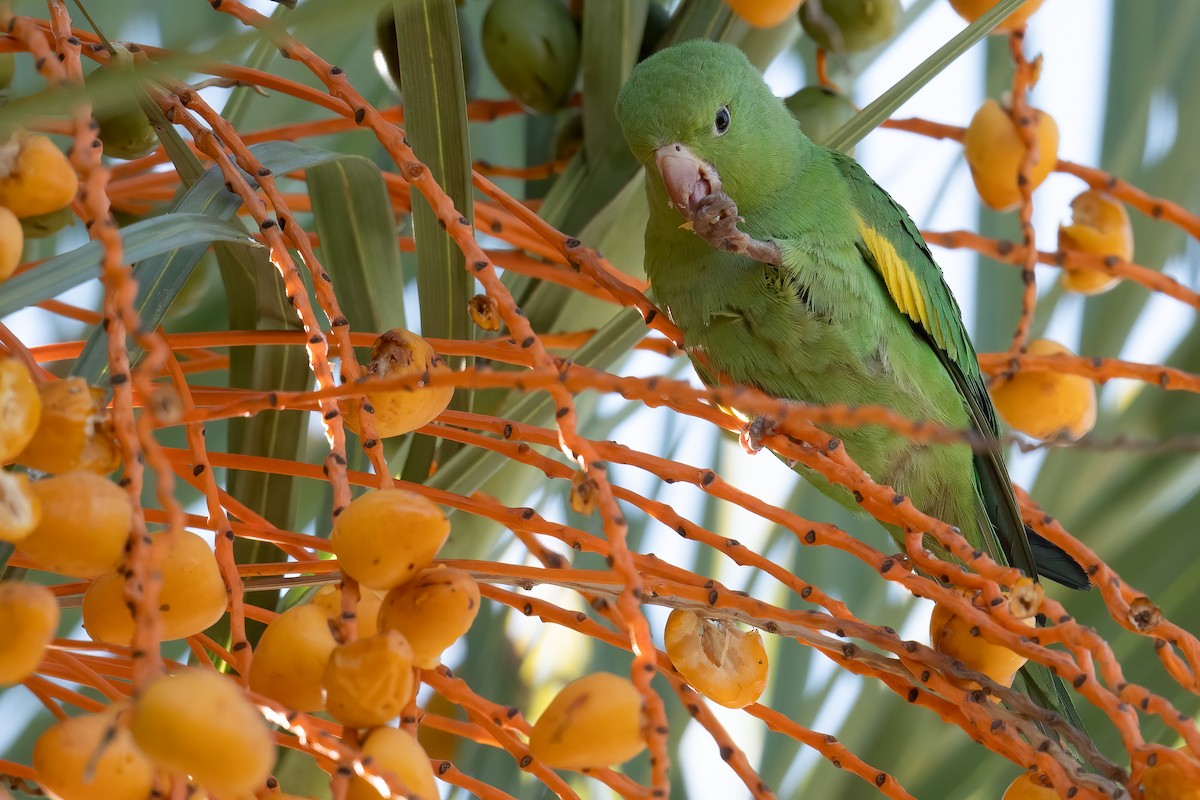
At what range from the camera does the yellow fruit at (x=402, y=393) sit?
0.74m

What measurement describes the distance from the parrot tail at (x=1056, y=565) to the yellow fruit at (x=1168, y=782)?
56cm

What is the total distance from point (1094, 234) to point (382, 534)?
2.78 ft

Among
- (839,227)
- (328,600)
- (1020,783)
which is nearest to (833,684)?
(839,227)

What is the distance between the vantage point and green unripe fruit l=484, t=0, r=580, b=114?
128 centimetres

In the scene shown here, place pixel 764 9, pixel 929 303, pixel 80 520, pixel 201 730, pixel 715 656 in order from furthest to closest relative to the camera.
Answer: pixel 929 303 → pixel 764 9 → pixel 715 656 → pixel 80 520 → pixel 201 730

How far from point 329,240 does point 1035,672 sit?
767 mm

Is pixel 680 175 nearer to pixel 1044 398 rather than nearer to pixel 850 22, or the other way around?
pixel 850 22

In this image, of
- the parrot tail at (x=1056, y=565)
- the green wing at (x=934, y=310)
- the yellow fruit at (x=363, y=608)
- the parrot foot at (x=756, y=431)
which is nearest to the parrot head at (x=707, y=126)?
the green wing at (x=934, y=310)

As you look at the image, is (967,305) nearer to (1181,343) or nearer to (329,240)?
(1181,343)

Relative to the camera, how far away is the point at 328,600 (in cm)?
69

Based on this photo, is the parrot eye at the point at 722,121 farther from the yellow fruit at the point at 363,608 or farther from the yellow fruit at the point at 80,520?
the yellow fruit at the point at 80,520

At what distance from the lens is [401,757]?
0.51 meters

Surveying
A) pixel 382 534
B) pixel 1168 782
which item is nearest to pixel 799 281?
pixel 1168 782

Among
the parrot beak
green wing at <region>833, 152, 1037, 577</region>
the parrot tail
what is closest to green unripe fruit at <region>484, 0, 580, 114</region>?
the parrot beak
